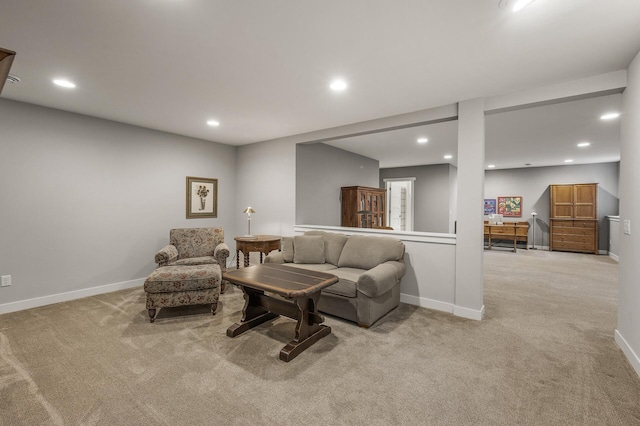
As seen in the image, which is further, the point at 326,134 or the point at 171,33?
the point at 326,134

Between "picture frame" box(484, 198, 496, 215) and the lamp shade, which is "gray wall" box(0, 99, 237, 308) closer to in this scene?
the lamp shade

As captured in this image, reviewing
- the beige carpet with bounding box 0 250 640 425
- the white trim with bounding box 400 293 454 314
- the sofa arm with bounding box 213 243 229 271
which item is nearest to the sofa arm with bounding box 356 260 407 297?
the beige carpet with bounding box 0 250 640 425

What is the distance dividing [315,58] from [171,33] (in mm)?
1054

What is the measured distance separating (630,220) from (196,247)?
189 inches

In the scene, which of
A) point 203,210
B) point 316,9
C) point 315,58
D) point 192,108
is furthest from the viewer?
point 203,210

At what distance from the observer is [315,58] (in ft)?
7.68

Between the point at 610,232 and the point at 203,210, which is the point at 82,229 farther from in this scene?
the point at 610,232

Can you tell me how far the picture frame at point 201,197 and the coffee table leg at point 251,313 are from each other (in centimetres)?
268

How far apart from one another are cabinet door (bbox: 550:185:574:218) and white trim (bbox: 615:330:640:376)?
6847 millimetres

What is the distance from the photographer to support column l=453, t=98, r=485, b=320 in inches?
123

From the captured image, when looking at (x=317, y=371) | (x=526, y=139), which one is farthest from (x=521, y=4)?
(x=526, y=139)

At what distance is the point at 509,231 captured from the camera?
27.1ft

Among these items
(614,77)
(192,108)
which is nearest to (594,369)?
(614,77)

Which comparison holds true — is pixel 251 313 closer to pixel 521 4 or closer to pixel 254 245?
pixel 254 245
